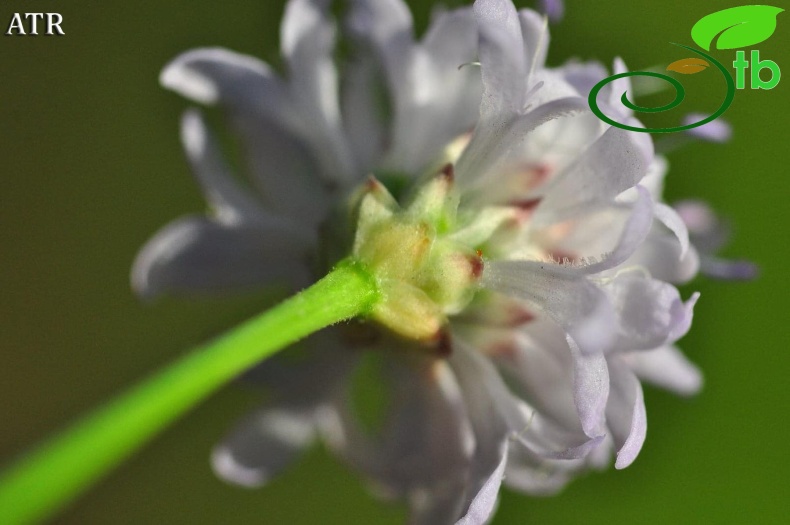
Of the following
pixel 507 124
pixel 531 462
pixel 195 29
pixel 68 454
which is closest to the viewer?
pixel 68 454

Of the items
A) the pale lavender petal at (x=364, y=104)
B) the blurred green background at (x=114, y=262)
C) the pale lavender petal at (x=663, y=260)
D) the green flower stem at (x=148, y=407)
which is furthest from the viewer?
the blurred green background at (x=114, y=262)

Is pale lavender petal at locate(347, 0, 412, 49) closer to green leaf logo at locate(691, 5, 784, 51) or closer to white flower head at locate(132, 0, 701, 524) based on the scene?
white flower head at locate(132, 0, 701, 524)

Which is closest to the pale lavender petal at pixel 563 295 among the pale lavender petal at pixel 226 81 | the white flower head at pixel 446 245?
the white flower head at pixel 446 245

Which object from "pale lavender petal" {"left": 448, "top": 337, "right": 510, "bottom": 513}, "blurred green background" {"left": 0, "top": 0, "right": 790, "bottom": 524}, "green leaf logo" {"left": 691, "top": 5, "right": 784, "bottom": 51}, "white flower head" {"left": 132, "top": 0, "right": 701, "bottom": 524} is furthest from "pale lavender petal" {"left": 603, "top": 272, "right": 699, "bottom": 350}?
"blurred green background" {"left": 0, "top": 0, "right": 790, "bottom": 524}

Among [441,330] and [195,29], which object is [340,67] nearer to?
[441,330]

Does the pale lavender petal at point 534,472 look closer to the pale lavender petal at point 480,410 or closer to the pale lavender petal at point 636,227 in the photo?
the pale lavender petal at point 480,410

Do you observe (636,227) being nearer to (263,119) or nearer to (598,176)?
(598,176)

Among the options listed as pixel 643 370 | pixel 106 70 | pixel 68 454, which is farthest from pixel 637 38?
pixel 68 454
